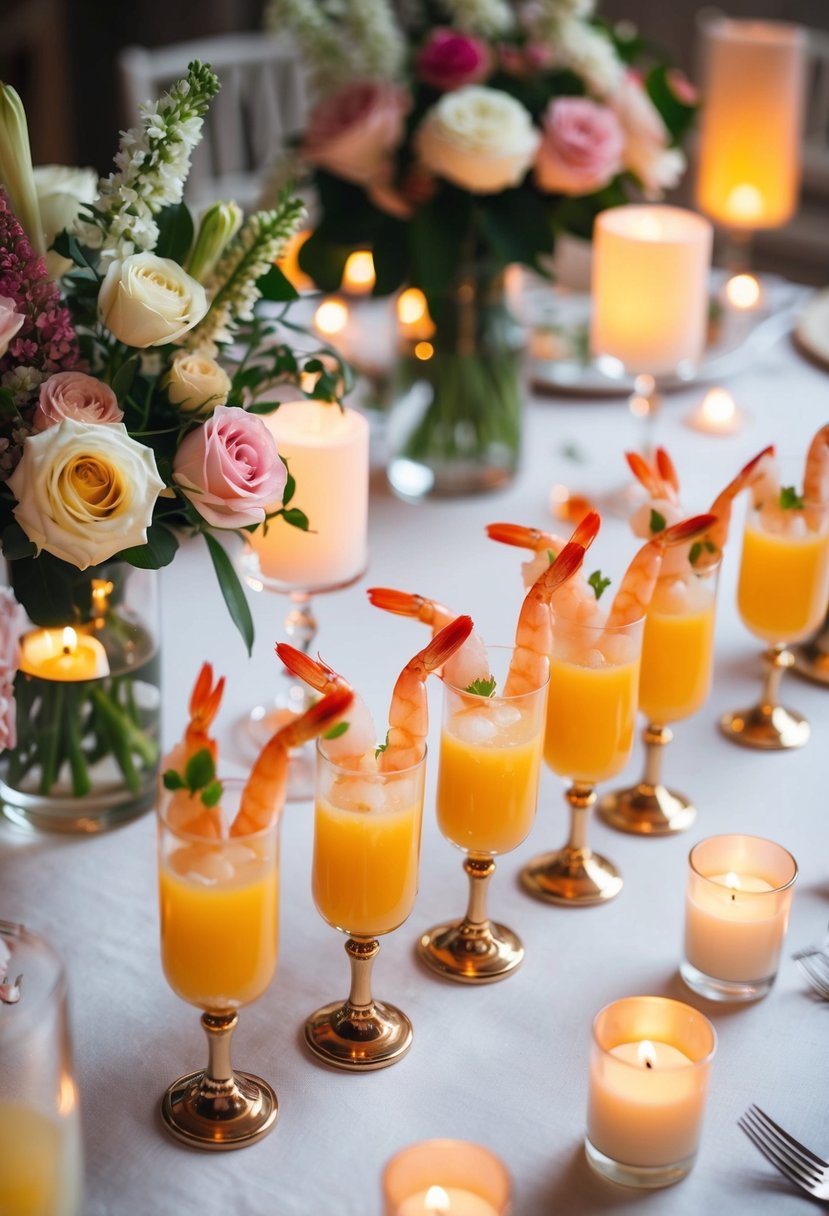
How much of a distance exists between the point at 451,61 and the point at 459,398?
0.45 m

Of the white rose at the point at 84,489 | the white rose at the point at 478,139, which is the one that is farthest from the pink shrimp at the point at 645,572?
the white rose at the point at 478,139

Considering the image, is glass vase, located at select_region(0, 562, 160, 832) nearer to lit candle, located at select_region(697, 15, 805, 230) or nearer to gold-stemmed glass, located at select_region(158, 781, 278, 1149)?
gold-stemmed glass, located at select_region(158, 781, 278, 1149)

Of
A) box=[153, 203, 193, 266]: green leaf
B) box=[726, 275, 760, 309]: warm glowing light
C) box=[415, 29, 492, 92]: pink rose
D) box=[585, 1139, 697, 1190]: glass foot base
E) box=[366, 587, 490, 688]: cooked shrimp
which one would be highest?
box=[415, 29, 492, 92]: pink rose

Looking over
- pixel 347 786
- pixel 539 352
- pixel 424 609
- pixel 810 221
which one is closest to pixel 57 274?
pixel 424 609

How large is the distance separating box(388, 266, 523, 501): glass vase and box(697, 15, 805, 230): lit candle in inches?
51.2

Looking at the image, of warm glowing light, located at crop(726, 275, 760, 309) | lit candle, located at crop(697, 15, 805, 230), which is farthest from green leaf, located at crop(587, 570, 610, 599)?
lit candle, located at crop(697, 15, 805, 230)

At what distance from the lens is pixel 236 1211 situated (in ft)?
3.26

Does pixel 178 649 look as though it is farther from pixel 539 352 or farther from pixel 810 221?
pixel 810 221

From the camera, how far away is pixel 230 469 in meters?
1.13

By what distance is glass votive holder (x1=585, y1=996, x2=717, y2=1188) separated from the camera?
3.25 feet

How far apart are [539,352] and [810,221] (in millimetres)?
2187

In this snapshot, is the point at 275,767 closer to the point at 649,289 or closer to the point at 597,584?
the point at 597,584

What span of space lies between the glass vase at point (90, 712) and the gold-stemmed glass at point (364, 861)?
362 mm

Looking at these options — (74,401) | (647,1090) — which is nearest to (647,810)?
(647,1090)
